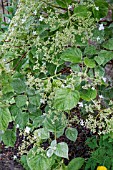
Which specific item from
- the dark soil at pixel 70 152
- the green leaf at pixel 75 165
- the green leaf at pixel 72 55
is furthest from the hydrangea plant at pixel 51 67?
the dark soil at pixel 70 152

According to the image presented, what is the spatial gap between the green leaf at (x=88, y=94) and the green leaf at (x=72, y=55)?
0.09 m

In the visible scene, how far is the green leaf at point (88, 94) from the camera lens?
Result: 98 centimetres

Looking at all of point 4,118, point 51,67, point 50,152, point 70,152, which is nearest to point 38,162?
point 50,152

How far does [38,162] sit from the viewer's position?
1041 millimetres

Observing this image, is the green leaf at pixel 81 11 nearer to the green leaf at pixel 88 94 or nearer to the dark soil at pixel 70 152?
the green leaf at pixel 88 94

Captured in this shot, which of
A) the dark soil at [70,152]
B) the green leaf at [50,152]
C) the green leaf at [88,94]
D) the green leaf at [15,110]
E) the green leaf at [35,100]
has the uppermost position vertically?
the green leaf at [88,94]

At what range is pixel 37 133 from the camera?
109 cm

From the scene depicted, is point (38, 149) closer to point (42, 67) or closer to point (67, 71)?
point (42, 67)

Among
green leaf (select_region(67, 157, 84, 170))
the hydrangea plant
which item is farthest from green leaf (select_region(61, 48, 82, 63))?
green leaf (select_region(67, 157, 84, 170))

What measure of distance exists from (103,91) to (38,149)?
0.38 meters

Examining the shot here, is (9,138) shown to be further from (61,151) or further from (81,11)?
(81,11)

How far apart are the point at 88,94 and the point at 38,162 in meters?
0.26

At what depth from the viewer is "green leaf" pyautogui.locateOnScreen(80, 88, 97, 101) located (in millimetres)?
980

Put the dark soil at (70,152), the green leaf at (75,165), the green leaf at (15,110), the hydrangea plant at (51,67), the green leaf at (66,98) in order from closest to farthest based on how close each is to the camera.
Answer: the green leaf at (66,98) → the hydrangea plant at (51,67) → the green leaf at (15,110) → the green leaf at (75,165) → the dark soil at (70,152)
